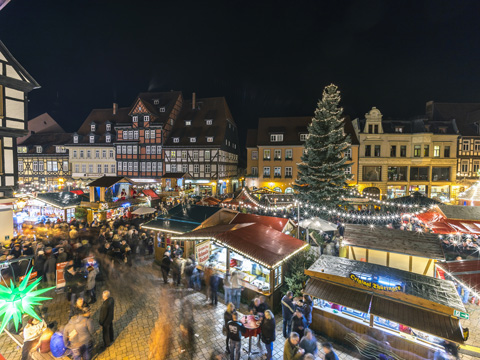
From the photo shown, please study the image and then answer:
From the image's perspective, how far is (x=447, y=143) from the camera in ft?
103

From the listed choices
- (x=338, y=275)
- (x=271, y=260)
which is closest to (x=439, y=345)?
(x=338, y=275)

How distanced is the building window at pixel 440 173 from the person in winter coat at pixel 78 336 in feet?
133

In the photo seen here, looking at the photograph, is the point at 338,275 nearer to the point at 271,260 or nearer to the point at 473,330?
the point at 271,260

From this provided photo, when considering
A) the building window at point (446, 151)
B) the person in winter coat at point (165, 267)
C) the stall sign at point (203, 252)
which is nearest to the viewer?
the stall sign at point (203, 252)

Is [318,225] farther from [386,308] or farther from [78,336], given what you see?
→ [78,336]

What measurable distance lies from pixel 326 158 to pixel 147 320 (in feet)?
52.2

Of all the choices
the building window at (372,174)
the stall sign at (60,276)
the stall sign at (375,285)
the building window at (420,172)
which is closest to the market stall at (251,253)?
the stall sign at (375,285)

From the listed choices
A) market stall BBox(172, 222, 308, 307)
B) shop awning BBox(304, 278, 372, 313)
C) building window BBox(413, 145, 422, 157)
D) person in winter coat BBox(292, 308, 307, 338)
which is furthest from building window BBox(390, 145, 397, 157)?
person in winter coat BBox(292, 308, 307, 338)

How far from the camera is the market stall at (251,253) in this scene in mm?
8188

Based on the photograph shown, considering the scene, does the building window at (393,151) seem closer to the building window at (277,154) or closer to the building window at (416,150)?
the building window at (416,150)

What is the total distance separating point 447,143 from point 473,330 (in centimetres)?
3295

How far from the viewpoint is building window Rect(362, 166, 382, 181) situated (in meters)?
32.6

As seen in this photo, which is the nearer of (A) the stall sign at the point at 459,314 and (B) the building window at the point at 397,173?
(A) the stall sign at the point at 459,314

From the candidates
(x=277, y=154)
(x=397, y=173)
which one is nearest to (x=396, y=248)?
(x=277, y=154)
